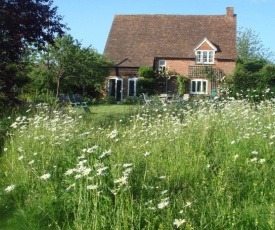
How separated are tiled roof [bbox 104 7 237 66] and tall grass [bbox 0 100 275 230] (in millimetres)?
31193

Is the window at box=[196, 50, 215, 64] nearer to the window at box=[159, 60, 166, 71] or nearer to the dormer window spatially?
the dormer window

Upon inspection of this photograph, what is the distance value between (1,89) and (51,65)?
695 inches

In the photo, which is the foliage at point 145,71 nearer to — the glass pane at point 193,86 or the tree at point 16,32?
the glass pane at point 193,86

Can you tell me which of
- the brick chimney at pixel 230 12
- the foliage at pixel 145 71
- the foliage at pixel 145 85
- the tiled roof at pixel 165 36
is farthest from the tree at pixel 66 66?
the brick chimney at pixel 230 12

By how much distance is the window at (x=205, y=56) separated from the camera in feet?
124

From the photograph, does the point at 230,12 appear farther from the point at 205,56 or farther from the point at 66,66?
the point at 66,66

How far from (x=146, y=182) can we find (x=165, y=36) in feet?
120

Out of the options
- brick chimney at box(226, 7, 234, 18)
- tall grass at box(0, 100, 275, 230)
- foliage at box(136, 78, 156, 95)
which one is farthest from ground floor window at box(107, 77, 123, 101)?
tall grass at box(0, 100, 275, 230)

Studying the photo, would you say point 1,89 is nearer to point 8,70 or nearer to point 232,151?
point 8,70

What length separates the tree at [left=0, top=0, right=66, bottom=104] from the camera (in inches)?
434

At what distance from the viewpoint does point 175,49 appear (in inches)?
1518

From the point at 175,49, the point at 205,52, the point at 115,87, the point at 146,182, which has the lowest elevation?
the point at 146,182

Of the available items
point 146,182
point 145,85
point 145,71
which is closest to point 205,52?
point 145,71

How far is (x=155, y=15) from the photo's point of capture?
41.8 metres
